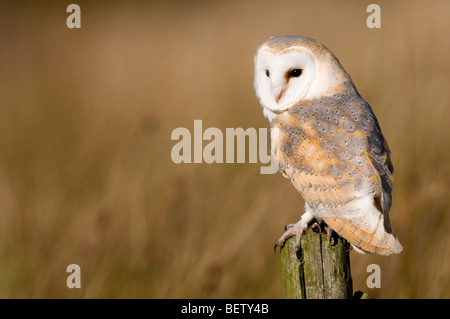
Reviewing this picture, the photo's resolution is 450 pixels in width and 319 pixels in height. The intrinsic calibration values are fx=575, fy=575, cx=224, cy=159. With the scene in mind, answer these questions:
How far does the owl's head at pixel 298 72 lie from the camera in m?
2.17

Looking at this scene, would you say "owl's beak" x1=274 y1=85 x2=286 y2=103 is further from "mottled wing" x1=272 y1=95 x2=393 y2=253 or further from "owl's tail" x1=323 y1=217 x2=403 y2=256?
"owl's tail" x1=323 y1=217 x2=403 y2=256

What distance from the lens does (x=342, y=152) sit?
79.9 inches

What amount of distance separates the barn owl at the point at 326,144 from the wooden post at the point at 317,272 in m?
0.08

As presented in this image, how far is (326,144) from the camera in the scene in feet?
6.78

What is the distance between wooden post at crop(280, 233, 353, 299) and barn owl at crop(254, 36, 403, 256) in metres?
0.08

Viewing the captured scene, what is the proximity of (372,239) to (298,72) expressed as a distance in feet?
Answer: 2.36

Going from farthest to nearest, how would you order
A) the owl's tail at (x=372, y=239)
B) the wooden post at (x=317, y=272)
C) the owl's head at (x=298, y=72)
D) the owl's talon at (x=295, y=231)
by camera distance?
the owl's head at (x=298, y=72) → the owl's talon at (x=295, y=231) → the owl's tail at (x=372, y=239) → the wooden post at (x=317, y=272)

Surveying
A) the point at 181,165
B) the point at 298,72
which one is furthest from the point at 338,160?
the point at 181,165

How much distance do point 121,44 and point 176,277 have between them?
3587 millimetres

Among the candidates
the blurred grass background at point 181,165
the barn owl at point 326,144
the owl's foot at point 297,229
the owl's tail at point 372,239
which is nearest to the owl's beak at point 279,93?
the barn owl at point 326,144

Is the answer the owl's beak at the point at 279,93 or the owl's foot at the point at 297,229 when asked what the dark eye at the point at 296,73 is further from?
the owl's foot at the point at 297,229

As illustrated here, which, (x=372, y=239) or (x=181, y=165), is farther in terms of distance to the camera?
(x=181, y=165)

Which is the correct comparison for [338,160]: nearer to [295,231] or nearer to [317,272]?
[295,231]

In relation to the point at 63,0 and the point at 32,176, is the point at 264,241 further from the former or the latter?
the point at 63,0
